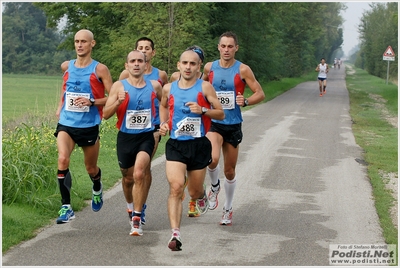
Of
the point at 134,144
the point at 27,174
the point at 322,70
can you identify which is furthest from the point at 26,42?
the point at 134,144

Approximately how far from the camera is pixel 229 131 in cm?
891

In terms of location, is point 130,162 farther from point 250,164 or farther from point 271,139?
point 271,139

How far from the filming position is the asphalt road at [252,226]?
Answer: 6.99 meters

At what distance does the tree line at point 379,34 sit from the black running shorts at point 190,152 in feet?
220

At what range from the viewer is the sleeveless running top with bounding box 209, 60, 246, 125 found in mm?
8789

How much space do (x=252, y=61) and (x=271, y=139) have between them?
2479 centimetres

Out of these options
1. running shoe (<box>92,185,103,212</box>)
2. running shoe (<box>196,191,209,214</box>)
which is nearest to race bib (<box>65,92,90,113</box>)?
running shoe (<box>92,185,103,212</box>)

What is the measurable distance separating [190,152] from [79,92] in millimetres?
1592

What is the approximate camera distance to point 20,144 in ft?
34.3

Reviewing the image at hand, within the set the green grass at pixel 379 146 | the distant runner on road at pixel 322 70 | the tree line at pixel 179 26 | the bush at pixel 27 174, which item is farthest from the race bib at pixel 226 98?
the distant runner on road at pixel 322 70

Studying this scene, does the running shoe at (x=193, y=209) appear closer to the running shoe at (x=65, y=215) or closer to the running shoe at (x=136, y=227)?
the running shoe at (x=136, y=227)

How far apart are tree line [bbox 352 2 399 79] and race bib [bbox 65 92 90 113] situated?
6672 cm

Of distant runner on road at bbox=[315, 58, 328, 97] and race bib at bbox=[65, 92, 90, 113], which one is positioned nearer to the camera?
race bib at bbox=[65, 92, 90, 113]

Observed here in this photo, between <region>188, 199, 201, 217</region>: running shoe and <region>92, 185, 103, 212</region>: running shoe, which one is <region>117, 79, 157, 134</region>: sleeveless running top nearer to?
<region>92, 185, 103, 212</region>: running shoe
